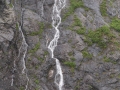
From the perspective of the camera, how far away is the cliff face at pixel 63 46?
1773cm

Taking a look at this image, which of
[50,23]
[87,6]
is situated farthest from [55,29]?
[87,6]

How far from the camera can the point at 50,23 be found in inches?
836

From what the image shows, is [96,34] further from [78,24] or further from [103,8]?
[103,8]

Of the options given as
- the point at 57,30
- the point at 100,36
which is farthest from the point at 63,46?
the point at 100,36

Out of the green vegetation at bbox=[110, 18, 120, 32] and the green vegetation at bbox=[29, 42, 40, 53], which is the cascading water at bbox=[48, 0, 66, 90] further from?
the green vegetation at bbox=[110, 18, 120, 32]

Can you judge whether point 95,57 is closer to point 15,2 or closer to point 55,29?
point 55,29

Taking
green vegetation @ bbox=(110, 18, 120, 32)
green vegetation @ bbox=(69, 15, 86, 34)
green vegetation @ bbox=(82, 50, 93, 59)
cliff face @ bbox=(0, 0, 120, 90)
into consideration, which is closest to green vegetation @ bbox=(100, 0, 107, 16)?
cliff face @ bbox=(0, 0, 120, 90)

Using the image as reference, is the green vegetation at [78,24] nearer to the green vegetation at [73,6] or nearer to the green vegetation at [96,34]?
the green vegetation at [96,34]

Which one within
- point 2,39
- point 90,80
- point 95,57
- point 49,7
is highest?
point 49,7

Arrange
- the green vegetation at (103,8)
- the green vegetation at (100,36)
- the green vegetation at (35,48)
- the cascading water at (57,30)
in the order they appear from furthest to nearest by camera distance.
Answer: the green vegetation at (103,8) < the green vegetation at (100,36) < the green vegetation at (35,48) < the cascading water at (57,30)

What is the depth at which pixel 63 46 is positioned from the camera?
19750 mm

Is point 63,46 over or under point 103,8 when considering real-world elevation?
under

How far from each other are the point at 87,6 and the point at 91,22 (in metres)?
1.82

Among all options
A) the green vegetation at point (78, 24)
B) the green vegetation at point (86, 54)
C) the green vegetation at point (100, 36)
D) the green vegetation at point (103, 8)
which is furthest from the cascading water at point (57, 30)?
the green vegetation at point (103, 8)
